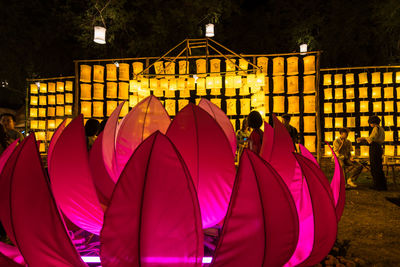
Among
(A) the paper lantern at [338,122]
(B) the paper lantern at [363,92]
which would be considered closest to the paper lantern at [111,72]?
(A) the paper lantern at [338,122]

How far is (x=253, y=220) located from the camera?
110 cm

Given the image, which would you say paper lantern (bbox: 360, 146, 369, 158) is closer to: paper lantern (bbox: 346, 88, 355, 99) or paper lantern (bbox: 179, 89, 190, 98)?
paper lantern (bbox: 346, 88, 355, 99)

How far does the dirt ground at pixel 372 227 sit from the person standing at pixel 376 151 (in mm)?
252

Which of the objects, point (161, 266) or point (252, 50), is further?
point (252, 50)

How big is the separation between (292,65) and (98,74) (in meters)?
6.06

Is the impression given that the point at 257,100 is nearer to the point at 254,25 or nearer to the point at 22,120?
the point at 254,25

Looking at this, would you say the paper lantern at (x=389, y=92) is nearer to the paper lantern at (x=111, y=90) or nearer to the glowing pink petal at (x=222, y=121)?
the paper lantern at (x=111, y=90)

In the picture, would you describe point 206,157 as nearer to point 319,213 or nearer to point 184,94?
point 319,213

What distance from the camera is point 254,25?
1728cm

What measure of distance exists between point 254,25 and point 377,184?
41.5 ft

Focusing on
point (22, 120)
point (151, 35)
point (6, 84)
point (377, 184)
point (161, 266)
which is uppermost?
point (151, 35)

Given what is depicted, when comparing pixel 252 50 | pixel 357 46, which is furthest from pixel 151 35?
pixel 357 46

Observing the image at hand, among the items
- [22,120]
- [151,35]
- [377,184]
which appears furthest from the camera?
[22,120]

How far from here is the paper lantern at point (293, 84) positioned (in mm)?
8820
